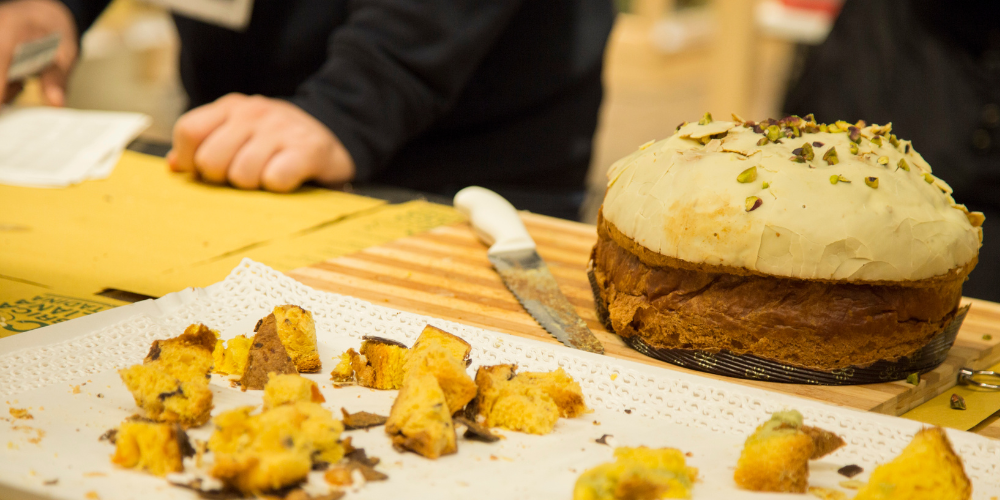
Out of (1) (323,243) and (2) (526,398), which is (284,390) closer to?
(2) (526,398)

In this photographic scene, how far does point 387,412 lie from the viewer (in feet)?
3.07

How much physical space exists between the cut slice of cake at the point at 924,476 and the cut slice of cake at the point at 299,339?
0.62 m

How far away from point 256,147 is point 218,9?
528 millimetres

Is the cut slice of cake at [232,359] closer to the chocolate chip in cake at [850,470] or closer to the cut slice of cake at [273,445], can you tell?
the cut slice of cake at [273,445]

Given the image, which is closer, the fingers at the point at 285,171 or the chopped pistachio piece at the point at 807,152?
the chopped pistachio piece at the point at 807,152

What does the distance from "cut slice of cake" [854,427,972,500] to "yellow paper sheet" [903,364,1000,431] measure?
12.2 inches

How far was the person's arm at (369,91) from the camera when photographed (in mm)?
2084

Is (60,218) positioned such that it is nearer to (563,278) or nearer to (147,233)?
(147,233)

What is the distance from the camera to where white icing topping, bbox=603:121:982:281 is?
1051 mm

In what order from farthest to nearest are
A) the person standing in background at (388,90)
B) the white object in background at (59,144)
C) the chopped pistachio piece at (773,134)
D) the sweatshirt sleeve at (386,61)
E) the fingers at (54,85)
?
1. the fingers at (54,85)
2. the sweatshirt sleeve at (386,61)
3. the person standing in background at (388,90)
4. the white object in background at (59,144)
5. the chopped pistachio piece at (773,134)

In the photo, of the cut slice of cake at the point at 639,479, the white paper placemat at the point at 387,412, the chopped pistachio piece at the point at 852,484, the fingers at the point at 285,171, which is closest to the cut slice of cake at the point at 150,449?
the white paper placemat at the point at 387,412

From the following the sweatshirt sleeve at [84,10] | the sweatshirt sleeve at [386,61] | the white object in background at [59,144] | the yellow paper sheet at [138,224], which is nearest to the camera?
the yellow paper sheet at [138,224]

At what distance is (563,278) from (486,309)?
0.23 m

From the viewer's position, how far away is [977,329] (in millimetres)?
1402
